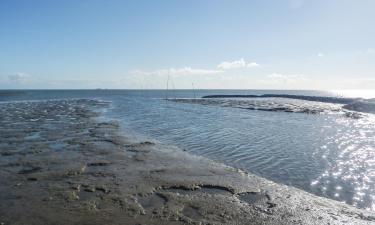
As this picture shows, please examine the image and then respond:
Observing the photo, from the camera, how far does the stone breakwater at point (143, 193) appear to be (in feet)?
36.7

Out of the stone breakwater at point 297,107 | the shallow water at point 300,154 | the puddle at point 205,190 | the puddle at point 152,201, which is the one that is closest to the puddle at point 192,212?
the puddle at point 152,201

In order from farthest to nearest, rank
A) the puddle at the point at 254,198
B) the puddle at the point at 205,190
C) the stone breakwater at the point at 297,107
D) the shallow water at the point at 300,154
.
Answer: the stone breakwater at the point at 297,107
the shallow water at the point at 300,154
the puddle at the point at 205,190
the puddle at the point at 254,198


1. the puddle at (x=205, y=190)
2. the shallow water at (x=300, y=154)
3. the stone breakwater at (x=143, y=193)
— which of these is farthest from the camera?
the shallow water at (x=300, y=154)

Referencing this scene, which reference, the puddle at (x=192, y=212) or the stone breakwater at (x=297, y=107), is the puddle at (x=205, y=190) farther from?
the stone breakwater at (x=297, y=107)

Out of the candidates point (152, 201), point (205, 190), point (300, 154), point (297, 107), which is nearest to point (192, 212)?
point (152, 201)

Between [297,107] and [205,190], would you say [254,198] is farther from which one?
[297,107]

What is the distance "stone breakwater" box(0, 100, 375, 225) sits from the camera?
11172 millimetres

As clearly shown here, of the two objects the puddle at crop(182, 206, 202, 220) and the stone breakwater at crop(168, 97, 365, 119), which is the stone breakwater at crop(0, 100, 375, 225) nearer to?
the puddle at crop(182, 206, 202, 220)

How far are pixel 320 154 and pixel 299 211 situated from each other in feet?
39.1

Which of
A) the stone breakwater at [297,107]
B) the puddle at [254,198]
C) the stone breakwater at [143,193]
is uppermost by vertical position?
the stone breakwater at [297,107]

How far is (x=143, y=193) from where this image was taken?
13.6 m

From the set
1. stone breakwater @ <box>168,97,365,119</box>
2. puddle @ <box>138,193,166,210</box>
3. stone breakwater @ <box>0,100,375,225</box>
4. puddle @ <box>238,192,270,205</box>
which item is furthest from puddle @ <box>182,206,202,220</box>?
stone breakwater @ <box>168,97,365,119</box>

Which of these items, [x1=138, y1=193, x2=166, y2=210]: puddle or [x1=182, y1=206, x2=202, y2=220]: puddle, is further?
[x1=138, y1=193, x2=166, y2=210]: puddle

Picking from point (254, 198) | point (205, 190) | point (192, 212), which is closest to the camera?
point (192, 212)
